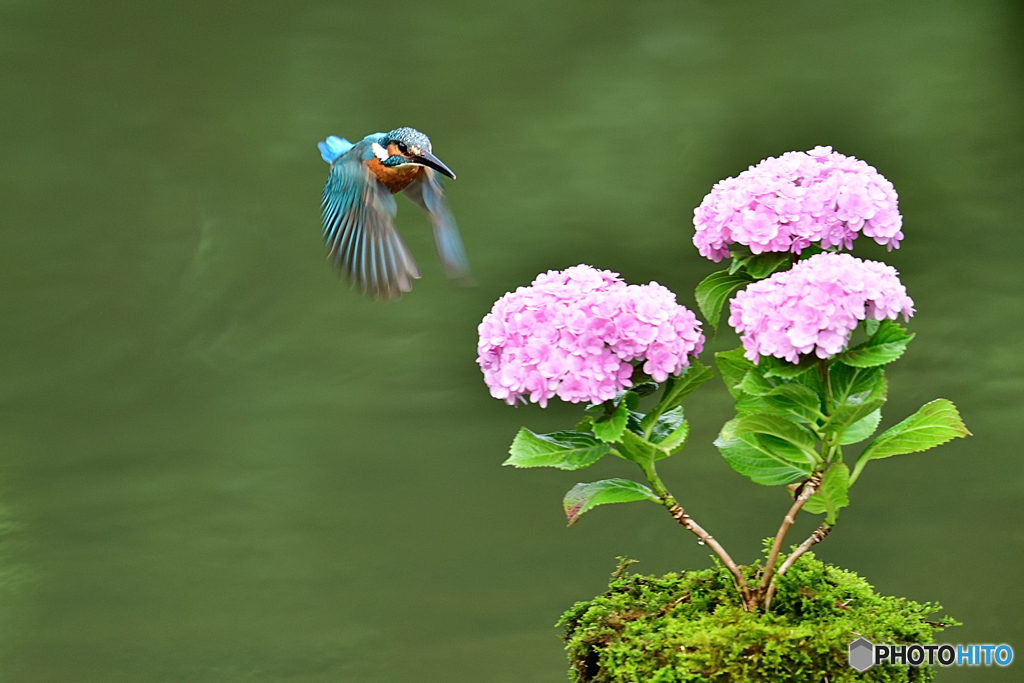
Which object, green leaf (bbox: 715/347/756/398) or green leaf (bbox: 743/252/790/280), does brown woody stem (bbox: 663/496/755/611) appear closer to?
green leaf (bbox: 715/347/756/398)

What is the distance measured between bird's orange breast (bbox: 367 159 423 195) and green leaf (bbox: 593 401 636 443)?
61 centimetres

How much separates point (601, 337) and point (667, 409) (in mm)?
190

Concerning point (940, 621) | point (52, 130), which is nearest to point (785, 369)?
point (940, 621)

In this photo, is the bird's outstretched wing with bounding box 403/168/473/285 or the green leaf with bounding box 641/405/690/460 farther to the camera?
the bird's outstretched wing with bounding box 403/168/473/285

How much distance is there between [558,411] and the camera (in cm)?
234

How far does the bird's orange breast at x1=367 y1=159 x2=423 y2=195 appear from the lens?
5.55 ft

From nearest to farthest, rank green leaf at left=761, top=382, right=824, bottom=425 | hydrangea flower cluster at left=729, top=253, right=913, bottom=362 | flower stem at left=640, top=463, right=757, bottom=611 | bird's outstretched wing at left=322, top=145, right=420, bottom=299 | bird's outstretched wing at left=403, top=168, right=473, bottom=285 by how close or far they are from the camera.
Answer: hydrangea flower cluster at left=729, top=253, right=913, bottom=362 < green leaf at left=761, top=382, right=824, bottom=425 < flower stem at left=640, top=463, right=757, bottom=611 < bird's outstretched wing at left=322, top=145, right=420, bottom=299 < bird's outstretched wing at left=403, top=168, right=473, bottom=285

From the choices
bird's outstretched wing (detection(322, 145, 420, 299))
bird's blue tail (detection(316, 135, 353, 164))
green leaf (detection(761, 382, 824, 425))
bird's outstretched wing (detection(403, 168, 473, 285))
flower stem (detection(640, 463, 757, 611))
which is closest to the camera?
green leaf (detection(761, 382, 824, 425))

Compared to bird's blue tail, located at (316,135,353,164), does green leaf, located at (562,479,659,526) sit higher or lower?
lower

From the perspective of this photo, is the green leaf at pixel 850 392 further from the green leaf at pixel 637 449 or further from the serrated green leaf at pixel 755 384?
the green leaf at pixel 637 449

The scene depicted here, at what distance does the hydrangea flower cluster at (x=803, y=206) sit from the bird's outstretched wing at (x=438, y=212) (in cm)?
70

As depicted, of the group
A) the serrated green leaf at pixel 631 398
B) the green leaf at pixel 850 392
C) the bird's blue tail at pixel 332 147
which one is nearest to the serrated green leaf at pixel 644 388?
the serrated green leaf at pixel 631 398

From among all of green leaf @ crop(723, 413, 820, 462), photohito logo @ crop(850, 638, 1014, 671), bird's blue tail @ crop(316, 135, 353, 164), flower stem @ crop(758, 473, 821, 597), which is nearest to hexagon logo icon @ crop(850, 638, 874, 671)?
photohito logo @ crop(850, 638, 1014, 671)

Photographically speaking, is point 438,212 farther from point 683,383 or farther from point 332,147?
point 683,383
